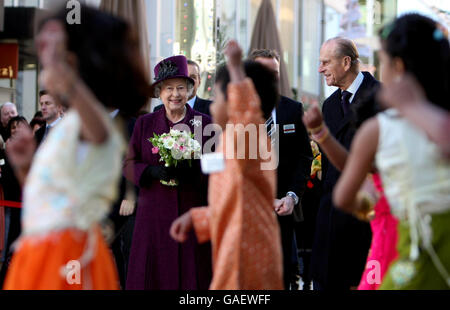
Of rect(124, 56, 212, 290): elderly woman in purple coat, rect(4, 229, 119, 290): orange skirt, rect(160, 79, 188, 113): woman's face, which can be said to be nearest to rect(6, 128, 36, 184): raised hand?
rect(4, 229, 119, 290): orange skirt

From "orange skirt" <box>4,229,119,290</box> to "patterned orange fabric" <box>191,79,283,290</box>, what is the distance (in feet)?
2.16

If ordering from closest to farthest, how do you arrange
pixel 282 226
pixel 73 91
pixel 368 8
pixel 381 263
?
1. pixel 73 91
2. pixel 381 263
3. pixel 282 226
4. pixel 368 8

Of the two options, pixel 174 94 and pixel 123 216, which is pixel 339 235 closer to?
pixel 174 94

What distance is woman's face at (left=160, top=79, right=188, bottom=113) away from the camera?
538cm

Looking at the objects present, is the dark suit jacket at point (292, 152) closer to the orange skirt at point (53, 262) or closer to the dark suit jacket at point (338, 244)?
the dark suit jacket at point (338, 244)

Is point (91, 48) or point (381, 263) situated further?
point (381, 263)

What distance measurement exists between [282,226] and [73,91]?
3186 mm

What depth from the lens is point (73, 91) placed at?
2588 mm

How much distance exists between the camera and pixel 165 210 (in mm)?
5195

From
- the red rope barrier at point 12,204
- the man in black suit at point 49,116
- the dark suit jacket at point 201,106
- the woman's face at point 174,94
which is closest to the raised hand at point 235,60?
the woman's face at point 174,94

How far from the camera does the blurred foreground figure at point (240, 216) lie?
125 inches
